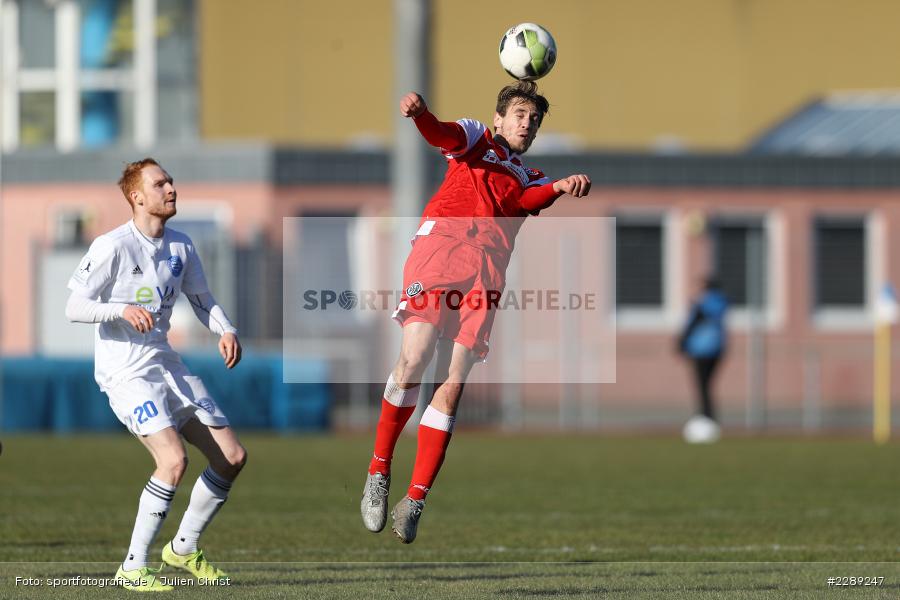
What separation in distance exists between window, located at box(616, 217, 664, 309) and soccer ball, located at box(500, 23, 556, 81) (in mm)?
21806

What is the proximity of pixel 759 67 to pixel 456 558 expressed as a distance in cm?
2932

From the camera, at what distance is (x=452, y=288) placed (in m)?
8.73

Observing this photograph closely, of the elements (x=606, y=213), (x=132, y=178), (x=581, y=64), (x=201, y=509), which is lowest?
(x=201, y=509)

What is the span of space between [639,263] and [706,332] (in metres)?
8.78

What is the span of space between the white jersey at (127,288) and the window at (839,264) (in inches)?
951

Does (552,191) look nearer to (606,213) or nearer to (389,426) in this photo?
(389,426)

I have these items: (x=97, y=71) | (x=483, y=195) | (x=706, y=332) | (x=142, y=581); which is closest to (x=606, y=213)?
(x=706, y=332)

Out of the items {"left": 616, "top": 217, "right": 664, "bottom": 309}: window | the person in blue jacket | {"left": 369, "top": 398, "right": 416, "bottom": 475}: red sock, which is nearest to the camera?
{"left": 369, "top": 398, "right": 416, "bottom": 475}: red sock

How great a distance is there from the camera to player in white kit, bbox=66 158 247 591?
338 inches

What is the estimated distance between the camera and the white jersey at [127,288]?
28.1 ft

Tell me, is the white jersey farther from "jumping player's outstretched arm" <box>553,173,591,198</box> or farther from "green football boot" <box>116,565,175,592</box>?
"jumping player's outstretched arm" <box>553,173,591,198</box>

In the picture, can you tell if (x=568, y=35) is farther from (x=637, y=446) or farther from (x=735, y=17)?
(x=637, y=446)

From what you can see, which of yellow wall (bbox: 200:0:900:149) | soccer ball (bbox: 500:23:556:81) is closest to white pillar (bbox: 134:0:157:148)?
yellow wall (bbox: 200:0:900:149)

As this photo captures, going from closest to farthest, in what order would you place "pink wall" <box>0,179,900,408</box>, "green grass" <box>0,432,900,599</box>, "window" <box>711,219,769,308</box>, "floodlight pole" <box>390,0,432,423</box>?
"green grass" <box>0,432,900,599</box>, "floodlight pole" <box>390,0,432,423</box>, "pink wall" <box>0,179,900,408</box>, "window" <box>711,219,769,308</box>
